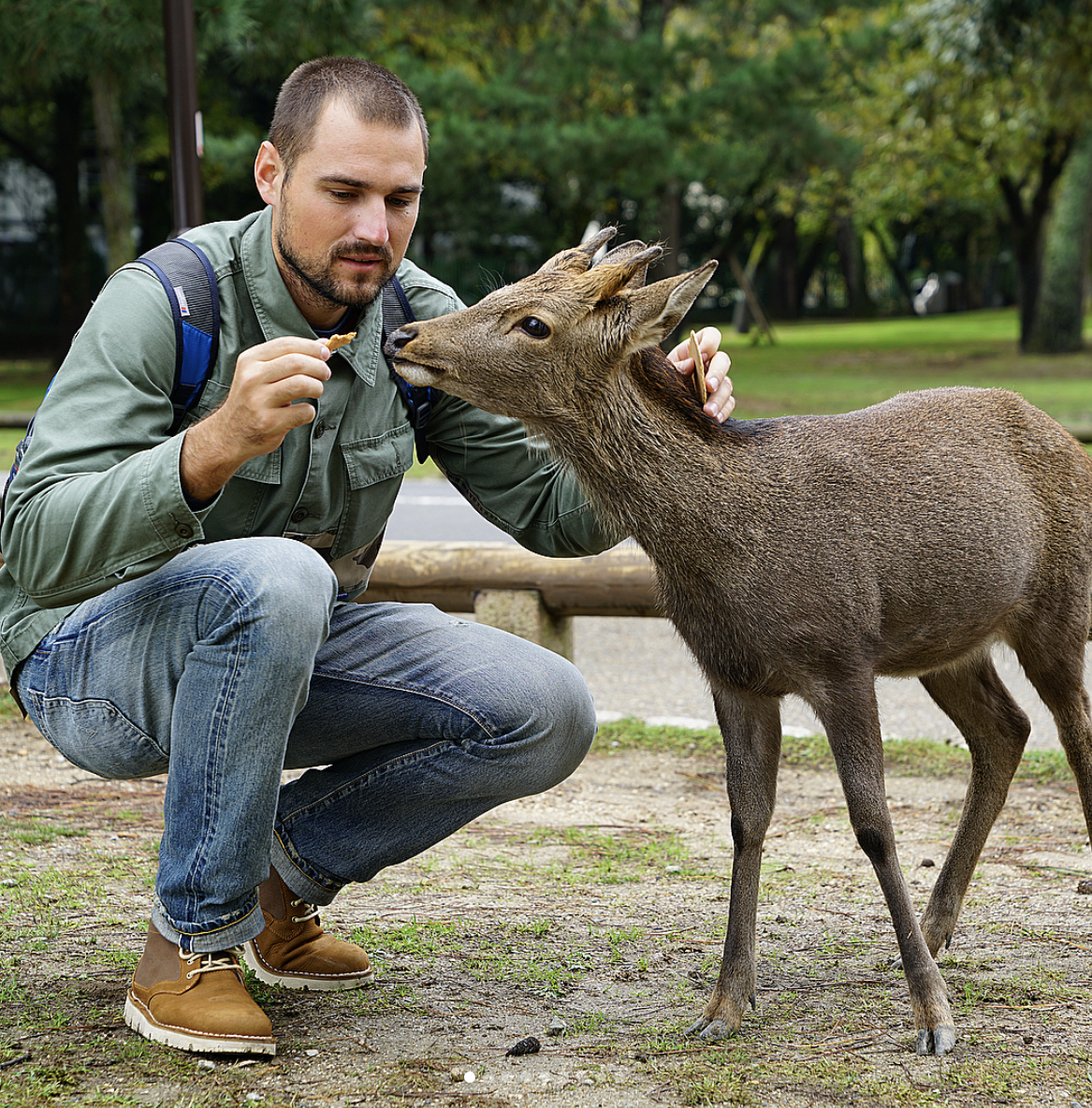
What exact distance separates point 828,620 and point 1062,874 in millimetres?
1555

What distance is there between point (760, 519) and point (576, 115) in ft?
53.6

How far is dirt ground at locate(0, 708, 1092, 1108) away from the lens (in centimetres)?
262

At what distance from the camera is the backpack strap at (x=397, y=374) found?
10.8 feet

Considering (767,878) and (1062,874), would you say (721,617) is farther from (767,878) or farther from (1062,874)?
(1062,874)

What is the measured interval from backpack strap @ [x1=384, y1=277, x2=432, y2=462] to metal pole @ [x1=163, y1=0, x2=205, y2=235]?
4366mm

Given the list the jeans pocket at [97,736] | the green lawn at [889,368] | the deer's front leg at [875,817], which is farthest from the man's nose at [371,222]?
the green lawn at [889,368]

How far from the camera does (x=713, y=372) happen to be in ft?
10.3

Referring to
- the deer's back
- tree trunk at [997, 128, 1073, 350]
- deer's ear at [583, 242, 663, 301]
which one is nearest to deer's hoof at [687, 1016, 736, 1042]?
the deer's back

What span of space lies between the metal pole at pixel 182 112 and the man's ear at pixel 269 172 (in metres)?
4.36

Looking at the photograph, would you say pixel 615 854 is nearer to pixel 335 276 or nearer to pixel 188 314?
pixel 335 276

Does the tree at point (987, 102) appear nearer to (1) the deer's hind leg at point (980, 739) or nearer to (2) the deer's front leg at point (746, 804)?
(1) the deer's hind leg at point (980, 739)

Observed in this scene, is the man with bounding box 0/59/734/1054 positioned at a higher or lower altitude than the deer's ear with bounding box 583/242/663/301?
lower

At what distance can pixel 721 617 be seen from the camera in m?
2.95

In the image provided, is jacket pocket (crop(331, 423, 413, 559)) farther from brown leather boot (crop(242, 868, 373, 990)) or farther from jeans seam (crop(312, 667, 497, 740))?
brown leather boot (crop(242, 868, 373, 990))
